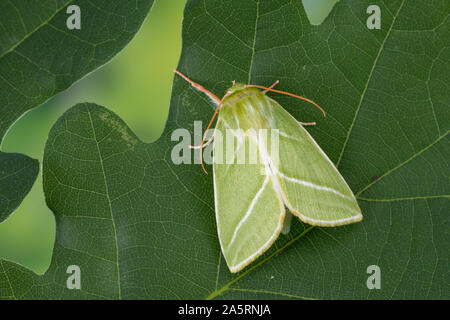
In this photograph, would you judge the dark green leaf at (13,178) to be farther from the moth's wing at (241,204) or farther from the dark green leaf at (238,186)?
the moth's wing at (241,204)

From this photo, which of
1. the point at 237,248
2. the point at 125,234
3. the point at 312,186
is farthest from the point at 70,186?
the point at 312,186

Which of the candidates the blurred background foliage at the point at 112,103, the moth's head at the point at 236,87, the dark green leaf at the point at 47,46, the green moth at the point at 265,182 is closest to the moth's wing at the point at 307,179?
the green moth at the point at 265,182

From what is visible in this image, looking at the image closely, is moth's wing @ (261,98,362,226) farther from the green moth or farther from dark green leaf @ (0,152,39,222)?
dark green leaf @ (0,152,39,222)

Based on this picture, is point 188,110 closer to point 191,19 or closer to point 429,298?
point 191,19

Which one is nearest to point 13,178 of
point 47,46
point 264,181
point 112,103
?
point 47,46

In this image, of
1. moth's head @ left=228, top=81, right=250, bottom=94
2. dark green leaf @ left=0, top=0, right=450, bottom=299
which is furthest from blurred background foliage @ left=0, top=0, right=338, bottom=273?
moth's head @ left=228, top=81, right=250, bottom=94

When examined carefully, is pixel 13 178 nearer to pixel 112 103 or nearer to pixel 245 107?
pixel 245 107
